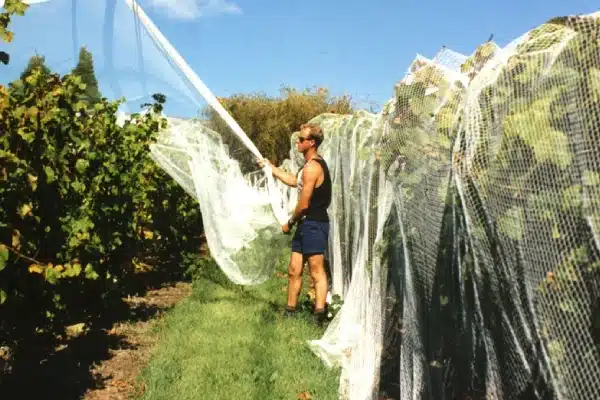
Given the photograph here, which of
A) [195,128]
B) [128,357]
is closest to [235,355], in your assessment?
→ [128,357]

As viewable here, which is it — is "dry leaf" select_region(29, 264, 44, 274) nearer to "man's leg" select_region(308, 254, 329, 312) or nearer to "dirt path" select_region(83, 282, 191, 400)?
"dirt path" select_region(83, 282, 191, 400)

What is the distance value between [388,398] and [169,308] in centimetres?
361

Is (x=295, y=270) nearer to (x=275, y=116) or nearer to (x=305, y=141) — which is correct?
(x=305, y=141)

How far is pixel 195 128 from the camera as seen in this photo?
23.1ft

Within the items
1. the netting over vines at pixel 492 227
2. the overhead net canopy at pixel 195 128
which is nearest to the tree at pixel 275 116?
the overhead net canopy at pixel 195 128

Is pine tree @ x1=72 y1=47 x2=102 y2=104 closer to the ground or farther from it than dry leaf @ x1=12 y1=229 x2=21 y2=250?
farther from it

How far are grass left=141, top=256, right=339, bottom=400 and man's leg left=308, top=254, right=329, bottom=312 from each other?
8.3 inches

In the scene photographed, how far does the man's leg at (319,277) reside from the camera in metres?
6.09

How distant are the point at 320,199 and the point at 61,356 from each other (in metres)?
2.67

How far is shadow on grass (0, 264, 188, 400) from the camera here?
4.25 m

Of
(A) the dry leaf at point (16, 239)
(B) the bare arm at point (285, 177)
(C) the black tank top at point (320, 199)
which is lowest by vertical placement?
(A) the dry leaf at point (16, 239)

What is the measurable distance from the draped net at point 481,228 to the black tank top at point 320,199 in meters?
0.47

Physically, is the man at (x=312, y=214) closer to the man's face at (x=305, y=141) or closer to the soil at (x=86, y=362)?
the man's face at (x=305, y=141)

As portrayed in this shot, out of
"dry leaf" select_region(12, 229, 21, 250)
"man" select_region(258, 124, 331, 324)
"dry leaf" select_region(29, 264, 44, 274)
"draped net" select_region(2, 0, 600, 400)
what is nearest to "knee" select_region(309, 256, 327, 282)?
"man" select_region(258, 124, 331, 324)
